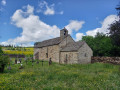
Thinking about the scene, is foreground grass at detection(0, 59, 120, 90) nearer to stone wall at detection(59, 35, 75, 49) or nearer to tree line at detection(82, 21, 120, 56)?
tree line at detection(82, 21, 120, 56)

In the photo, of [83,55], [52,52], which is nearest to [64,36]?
[52,52]

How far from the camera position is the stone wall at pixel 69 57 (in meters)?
20.6

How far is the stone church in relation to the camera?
2070 centimetres

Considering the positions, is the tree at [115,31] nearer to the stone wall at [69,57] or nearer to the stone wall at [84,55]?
the stone wall at [84,55]

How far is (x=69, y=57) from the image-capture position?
21.9 m

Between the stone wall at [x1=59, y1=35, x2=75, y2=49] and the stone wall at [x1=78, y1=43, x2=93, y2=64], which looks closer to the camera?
the stone wall at [x1=78, y1=43, x2=93, y2=64]

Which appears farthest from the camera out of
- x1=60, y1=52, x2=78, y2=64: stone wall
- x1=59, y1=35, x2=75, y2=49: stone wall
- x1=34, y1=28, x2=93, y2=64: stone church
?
x1=59, y1=35, x2=75, y2=49: stone wall

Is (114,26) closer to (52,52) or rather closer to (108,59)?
(108,59)

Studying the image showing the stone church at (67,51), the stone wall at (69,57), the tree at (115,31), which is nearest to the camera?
the tree at (115,31)

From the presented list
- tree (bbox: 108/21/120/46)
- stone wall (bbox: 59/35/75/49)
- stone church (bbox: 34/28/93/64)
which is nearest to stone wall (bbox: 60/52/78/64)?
stone church (bbox: 34/28/93/64)

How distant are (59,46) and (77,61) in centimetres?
688

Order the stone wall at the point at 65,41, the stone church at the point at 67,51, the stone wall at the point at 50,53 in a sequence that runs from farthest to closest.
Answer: the stone wall at the point at 50,53 → the stone wall at the point at 65,41 → the stone church at the point at 67,51

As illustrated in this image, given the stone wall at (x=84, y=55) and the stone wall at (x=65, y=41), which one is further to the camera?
the stone wall at (x=65, y=41)

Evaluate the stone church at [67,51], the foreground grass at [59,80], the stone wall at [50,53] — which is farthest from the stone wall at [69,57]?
the foreground grass at [59,80]
